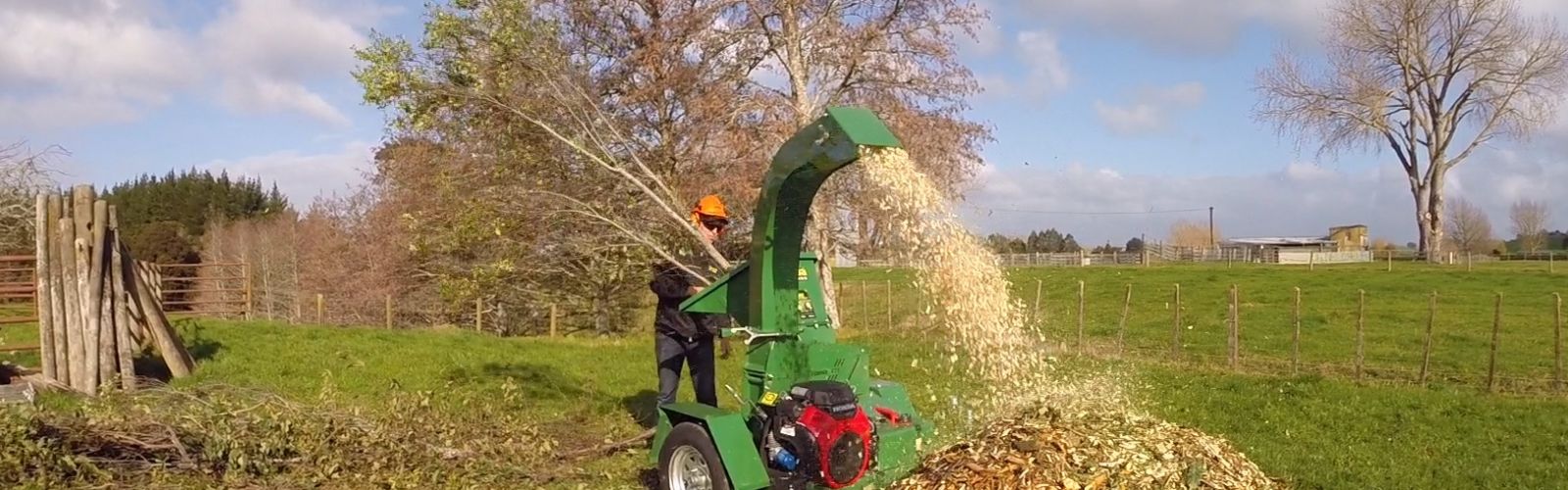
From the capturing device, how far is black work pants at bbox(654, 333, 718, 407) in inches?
297

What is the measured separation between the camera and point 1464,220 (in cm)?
7256

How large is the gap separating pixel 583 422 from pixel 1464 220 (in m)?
77.8

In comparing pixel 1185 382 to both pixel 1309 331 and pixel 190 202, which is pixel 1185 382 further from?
pixel 190 202

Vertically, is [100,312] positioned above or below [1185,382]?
above

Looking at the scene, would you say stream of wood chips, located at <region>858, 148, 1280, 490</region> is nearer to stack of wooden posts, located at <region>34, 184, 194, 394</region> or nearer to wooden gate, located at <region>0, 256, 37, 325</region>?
stack of wooden posts, located at <region>34, 184, 194, 394</region>

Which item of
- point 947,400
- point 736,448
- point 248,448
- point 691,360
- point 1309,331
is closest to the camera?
point 736,448

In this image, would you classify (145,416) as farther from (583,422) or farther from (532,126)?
(532,126)

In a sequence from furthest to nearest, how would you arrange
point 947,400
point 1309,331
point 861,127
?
point 1309,331, point 947,400, point 861,127

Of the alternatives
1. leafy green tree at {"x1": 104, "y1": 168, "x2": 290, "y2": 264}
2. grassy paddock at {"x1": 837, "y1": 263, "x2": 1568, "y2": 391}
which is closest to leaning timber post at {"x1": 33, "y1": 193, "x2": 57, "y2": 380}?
grassy paddock at {"x1": 837, "y1": 263, "x2": 1568, "y2": 391}

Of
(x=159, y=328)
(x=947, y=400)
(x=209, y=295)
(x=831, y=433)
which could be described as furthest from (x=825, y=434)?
(x=209, y=295)

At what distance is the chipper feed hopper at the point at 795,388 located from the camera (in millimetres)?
5047

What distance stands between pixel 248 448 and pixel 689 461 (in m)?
2.59

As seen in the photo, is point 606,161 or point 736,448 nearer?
point 736,448

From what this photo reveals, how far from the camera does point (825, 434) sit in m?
5.07
